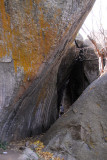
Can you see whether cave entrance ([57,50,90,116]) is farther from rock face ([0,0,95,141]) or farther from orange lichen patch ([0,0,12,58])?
orange lichen patch ([0,0,12,58])

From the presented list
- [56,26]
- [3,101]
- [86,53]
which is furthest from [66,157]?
[86,53]

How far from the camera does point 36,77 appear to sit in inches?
167

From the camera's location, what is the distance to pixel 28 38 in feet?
13.2

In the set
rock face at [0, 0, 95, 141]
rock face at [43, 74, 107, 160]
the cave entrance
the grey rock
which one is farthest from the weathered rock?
the grey rock

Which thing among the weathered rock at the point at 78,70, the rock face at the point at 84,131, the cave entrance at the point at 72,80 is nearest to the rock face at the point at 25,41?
the rock face at the point at 84,131

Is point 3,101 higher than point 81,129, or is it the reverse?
point 3,101

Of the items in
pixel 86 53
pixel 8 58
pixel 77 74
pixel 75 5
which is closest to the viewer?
pixel 8 58

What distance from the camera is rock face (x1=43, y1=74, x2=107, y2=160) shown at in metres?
4.04

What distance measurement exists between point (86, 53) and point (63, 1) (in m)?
6.09

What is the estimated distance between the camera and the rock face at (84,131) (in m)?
4.04

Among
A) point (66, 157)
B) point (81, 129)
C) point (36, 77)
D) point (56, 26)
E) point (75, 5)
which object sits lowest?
point (66, 157)

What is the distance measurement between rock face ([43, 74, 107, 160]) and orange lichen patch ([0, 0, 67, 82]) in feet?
5.05

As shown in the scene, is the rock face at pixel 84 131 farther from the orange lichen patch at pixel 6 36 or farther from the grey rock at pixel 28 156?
the orange lichen patch at pixel 6 36

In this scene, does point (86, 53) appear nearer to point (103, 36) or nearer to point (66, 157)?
point (103, 36)
